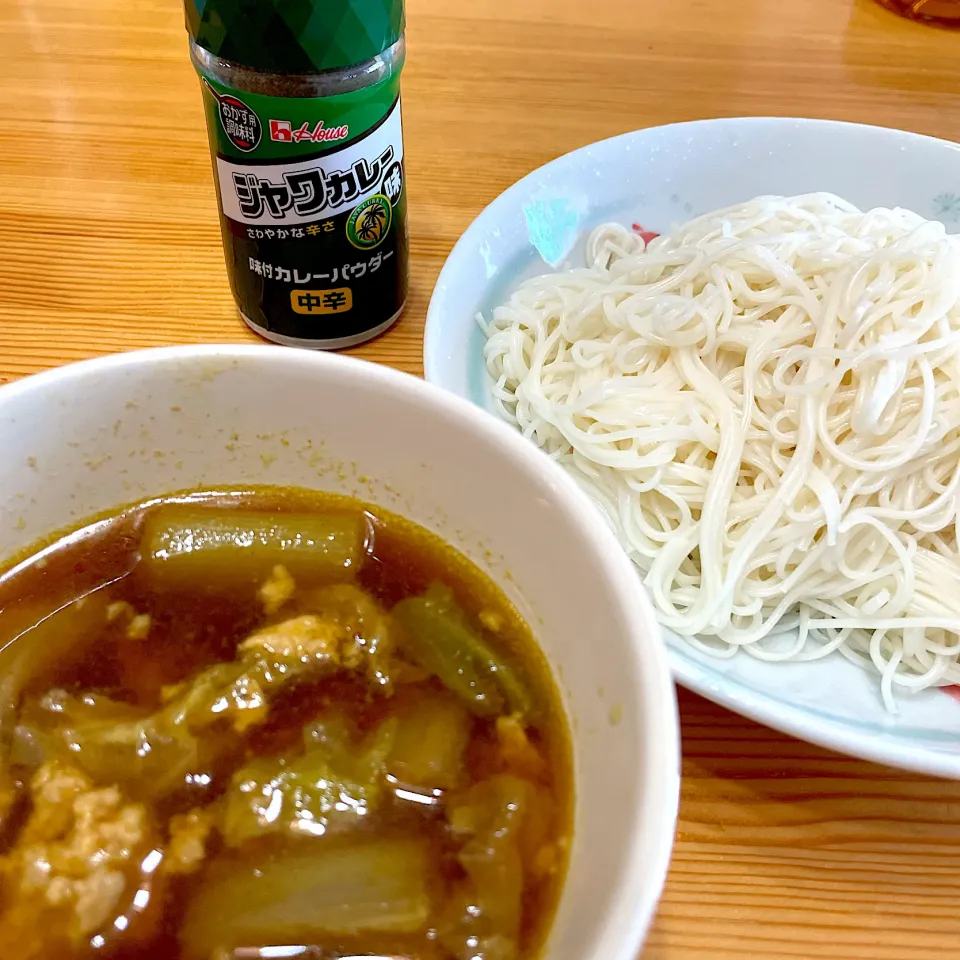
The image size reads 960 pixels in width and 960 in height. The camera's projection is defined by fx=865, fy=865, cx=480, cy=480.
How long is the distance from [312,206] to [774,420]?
28.5 inches

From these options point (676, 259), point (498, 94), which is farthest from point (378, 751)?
point (498, 94)

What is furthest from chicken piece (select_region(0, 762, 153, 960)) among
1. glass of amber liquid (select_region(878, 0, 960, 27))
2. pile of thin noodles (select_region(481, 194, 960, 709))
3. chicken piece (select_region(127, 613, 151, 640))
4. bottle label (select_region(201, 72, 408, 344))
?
glass of amber liquid (select_region(878, 0, 960, 27))

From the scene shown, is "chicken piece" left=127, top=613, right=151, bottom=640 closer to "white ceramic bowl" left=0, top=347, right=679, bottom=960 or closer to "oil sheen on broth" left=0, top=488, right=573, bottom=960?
"oil sheen on broth" left=0, top=488, right=573, bottom=960

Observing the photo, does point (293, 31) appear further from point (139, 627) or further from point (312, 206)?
point (139, 627)

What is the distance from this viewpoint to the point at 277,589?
84cm

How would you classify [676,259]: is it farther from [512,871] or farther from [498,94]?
[512,871]

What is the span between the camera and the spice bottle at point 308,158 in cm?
101

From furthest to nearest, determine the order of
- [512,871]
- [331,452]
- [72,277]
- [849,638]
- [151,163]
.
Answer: [151,163] → [72,277] → [849,638] → [331,452] → [512,871]

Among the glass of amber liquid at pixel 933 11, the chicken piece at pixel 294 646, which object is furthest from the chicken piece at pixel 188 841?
the glass of amber liquid at pixel 933 11

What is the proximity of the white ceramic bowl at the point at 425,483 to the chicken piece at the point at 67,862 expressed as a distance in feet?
0.84

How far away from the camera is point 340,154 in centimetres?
112

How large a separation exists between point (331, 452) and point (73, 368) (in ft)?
0.77

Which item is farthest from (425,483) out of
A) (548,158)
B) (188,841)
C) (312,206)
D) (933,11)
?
(933,11)

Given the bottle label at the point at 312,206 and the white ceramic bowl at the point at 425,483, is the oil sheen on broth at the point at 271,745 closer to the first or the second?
the white ceramic bowl at the point at 425,483
